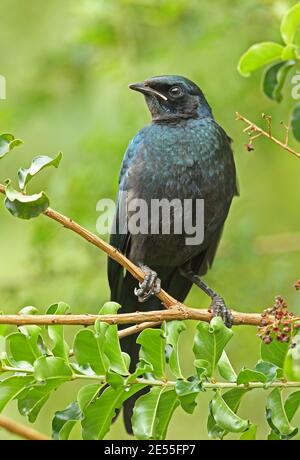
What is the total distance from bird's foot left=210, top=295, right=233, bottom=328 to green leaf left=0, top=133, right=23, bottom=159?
5.22 feet

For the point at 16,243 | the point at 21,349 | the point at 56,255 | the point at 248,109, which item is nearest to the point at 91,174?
the point at 56,255

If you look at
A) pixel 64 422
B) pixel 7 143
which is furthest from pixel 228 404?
pixel 7 143

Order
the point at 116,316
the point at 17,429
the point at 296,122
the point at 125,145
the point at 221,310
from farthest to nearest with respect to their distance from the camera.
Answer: the point at 125,145 → the point at 221,310 → the point at 296,122 → the point at 116,316 → the point at 17,429

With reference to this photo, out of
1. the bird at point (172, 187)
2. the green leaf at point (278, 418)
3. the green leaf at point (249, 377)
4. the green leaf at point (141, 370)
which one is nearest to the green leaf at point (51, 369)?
the green leaf at point (141, 370)

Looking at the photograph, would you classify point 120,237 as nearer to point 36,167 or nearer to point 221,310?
point 221,310

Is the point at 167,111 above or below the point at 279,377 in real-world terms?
above

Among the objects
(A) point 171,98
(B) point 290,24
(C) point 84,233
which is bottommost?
(C) point 84,233

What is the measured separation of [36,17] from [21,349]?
499 centimetres

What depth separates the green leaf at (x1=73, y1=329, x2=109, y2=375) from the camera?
117 inches

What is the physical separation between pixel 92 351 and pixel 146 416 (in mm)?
284

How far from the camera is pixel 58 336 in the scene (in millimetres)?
3066

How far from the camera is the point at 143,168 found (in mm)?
4613

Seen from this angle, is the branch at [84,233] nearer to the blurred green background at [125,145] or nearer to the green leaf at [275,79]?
the green leaf at [275,79]

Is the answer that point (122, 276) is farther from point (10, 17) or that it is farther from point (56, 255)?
point (10, 17)
